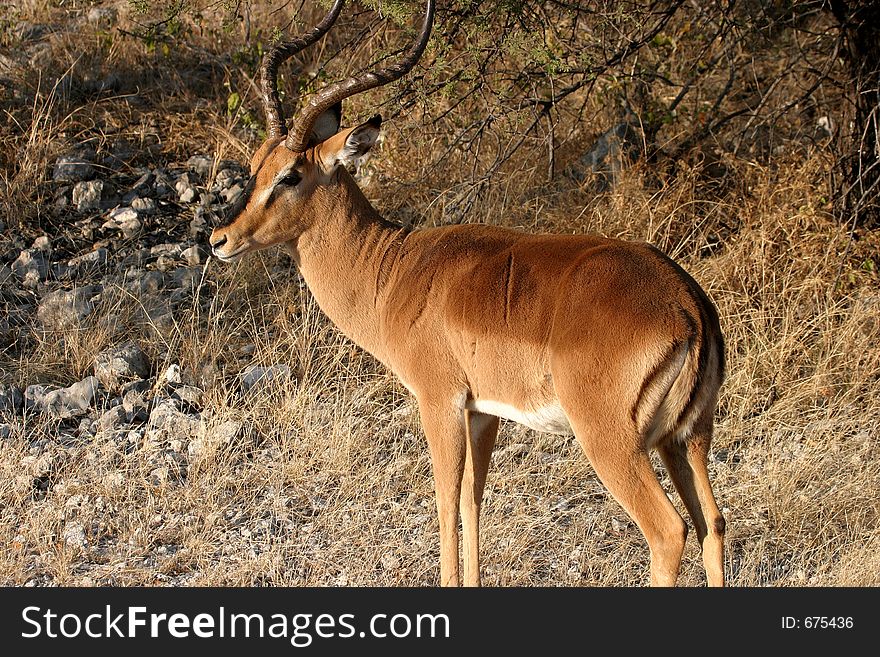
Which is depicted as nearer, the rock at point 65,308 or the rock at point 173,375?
the rock at point 173,375

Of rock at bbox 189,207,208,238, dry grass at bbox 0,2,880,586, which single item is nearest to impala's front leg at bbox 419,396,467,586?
dry grass at bbox 0,2,880,586

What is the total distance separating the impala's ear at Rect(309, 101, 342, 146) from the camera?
18.6 ft

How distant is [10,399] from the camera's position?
22.8ft

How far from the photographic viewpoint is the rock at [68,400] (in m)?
6.88

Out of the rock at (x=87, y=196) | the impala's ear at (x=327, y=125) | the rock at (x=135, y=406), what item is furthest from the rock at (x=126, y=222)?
the impala's ear at (x=327, y=125)

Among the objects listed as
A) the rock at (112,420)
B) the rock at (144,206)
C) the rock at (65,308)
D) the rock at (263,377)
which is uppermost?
the rock at (144,206)

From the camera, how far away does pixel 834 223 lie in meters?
7.79

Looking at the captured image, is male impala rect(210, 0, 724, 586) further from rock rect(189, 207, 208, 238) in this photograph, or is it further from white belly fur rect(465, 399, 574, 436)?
Result: rock rect(189, 207, 208, 238)

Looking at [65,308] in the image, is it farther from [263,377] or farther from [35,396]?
[263,377]

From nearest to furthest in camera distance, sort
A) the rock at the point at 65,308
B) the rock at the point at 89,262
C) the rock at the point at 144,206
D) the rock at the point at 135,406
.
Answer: the rock at the point at 135,406 < the rock at the point at 65,308 < the rock at the point at 89,262 < the rock at the point at 144,206

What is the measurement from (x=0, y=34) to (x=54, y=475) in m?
5.56

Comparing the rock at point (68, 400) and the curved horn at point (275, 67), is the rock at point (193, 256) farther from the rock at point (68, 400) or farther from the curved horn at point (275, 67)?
the curved horn at point (275, 67)

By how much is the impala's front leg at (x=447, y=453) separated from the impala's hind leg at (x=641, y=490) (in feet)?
2.29

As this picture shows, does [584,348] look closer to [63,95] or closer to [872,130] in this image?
[872,130]
